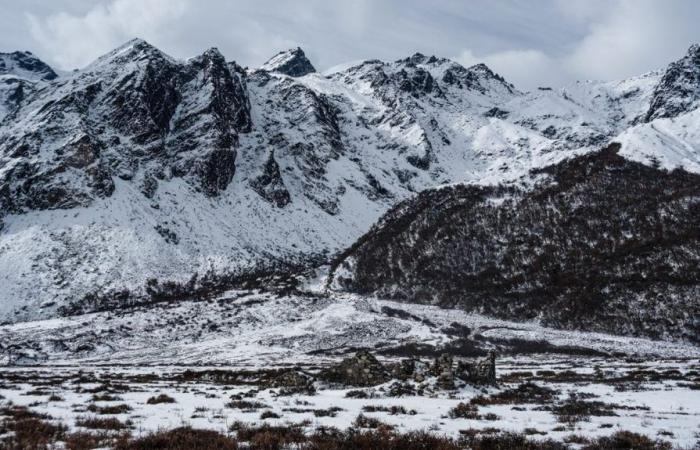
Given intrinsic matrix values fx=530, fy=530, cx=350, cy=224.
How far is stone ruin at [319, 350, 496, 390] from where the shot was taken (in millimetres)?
31266

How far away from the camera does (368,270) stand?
120 meters

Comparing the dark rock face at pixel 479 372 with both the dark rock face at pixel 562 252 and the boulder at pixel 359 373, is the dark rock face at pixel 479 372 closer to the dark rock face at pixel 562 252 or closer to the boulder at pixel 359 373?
the boulder at pixel 359 373

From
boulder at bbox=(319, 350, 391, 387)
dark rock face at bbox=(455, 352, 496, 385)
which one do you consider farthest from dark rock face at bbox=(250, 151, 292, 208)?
dark rock face at bbox=(455, 352, 496, 385)

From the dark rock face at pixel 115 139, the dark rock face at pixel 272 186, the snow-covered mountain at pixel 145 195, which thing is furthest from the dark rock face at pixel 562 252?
the dark rock face at pixel 115 139

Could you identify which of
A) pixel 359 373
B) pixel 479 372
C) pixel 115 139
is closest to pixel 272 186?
pixel 115 139

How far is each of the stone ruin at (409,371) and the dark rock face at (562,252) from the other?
60.5 m

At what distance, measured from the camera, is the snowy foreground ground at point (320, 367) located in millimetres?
18125

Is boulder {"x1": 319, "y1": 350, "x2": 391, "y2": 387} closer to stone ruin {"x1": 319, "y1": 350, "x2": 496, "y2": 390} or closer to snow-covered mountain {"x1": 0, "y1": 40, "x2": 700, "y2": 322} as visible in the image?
stone ruin {"x1": 319, "y1": 350, "x2": 496, "y2": 390}

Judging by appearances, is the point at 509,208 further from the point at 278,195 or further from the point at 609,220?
the point at 278,195

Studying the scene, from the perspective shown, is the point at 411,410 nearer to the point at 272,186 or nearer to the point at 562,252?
the point at 562,252

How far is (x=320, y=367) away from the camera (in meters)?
51.0

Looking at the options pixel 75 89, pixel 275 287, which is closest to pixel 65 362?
pixel 275 287

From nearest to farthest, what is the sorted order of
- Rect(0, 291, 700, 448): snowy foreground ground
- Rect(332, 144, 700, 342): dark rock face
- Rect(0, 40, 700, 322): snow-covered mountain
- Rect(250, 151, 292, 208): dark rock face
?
Rect(0, 291, 700, 448): snowy foreground ground → Rect(332, 144, 700, 342): dark rock face → Rect(0, 40, 700, 322): snow-covered mountain → Rect(250, 151, 292, 208): dark rock face

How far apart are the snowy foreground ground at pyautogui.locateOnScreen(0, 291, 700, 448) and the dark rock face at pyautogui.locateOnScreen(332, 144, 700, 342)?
22.5 ft
